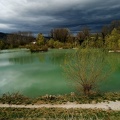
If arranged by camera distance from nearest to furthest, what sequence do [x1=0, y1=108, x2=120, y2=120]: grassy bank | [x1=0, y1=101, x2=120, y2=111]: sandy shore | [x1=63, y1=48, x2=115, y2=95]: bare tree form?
[x1=0, y1=108, x2=120, y2=120]: grassy bank
[x1=0, y1=101, x2=120, y2=111]: sandy shore
[x1=63, y1=48, x2=115, y2=95]: bare tree

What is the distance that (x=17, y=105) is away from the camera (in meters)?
12.2

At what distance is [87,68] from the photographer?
14.5m

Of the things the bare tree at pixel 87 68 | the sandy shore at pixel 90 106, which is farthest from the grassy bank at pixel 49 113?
the bare tree at pixel 87 68

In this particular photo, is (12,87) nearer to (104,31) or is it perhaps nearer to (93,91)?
(93,91)

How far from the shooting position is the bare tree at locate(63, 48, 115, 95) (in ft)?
47.4

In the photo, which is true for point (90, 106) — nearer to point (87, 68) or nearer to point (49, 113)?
point (49, 113)

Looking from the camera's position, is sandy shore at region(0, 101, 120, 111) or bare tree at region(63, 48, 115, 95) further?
bare tree at region(63, 48, 115, 95)

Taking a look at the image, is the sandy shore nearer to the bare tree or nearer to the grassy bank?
the grassy bank

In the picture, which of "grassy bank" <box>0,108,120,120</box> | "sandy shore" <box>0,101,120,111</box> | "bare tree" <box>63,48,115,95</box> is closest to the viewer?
"grassy bank" <box>0,108,120,120</box>

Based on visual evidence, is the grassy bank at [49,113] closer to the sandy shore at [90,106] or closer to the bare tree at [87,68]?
the sandy shore at [90,106]

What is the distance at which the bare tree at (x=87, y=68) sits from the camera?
14461 mm

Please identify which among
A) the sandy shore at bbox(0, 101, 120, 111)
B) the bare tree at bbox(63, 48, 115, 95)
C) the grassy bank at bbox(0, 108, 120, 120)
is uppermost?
the bare tree at bbox(63, 48, 115, 95)

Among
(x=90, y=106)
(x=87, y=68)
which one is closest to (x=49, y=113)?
(x=90, y=106)

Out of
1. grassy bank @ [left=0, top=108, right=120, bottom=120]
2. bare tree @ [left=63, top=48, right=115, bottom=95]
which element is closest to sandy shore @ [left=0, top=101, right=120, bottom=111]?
grassy bank @ [left=0, top=108, right=120, bottom=120]
